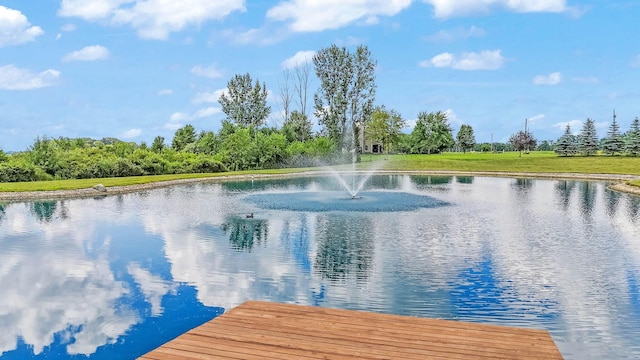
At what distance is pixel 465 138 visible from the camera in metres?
85.4

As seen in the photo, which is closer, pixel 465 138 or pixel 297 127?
pixel 297 127

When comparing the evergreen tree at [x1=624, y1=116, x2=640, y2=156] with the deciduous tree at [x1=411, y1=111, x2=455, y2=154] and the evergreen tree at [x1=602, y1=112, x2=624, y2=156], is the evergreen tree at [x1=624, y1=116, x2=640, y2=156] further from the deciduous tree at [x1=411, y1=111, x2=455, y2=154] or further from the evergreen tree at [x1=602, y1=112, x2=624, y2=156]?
the deciduous tree at [x1=411, y1=111, x2=455, y2=154]

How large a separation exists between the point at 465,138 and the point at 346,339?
3343 inches

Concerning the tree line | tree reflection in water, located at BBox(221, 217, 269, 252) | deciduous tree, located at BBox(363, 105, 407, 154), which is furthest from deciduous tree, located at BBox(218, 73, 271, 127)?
tree reflection in water, located at BBox(221, 217, 269, 252)

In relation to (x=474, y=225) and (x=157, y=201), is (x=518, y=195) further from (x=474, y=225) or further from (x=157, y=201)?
(x=157, y=201)

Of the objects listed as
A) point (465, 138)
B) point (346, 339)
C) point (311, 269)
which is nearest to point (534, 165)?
point (311, 269)

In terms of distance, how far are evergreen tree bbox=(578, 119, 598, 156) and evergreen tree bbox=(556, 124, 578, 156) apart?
636 millimetres

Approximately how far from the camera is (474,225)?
13.7 metres

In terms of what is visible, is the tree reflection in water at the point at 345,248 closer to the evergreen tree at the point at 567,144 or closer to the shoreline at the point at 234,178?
the shoreline at the point at 234,178

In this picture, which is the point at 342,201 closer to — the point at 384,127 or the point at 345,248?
the point at 345,248

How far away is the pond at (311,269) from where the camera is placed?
6.24 metres

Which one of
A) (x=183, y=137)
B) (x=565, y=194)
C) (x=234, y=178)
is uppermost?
(x=183, y=137)

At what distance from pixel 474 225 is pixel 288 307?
9248 mm

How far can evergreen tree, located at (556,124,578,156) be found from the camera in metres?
51.4
